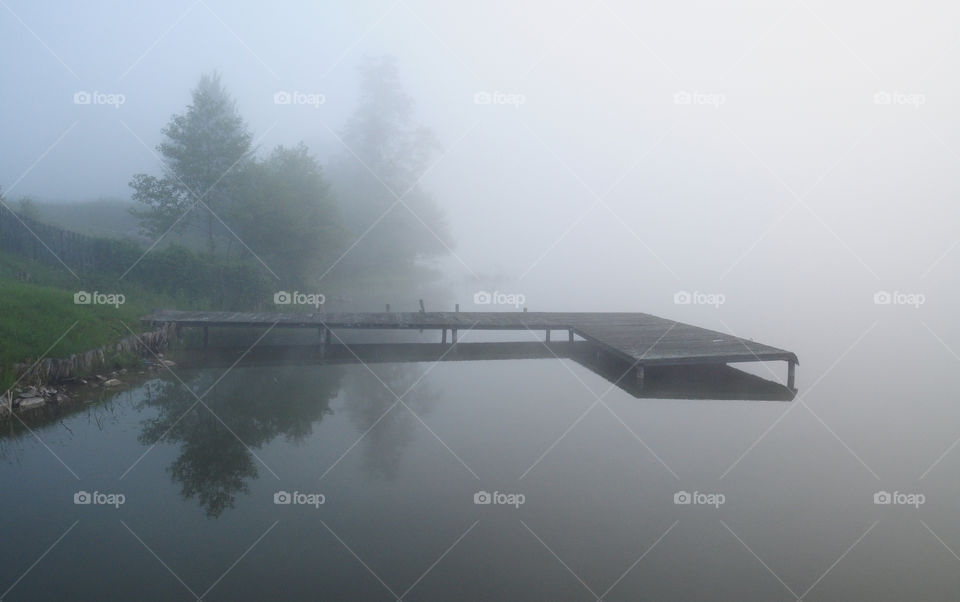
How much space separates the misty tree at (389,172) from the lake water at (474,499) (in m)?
27.7

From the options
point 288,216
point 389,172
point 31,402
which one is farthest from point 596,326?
point 389,172

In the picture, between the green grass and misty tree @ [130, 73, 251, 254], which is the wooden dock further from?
misty tree @ [130, 73, 251, 254]

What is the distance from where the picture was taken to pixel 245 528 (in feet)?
26.8

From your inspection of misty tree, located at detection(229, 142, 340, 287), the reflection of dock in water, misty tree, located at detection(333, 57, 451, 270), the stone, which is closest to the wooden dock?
the reflection of dock in water

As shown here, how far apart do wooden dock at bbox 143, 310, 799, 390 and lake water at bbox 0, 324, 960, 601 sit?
181cm

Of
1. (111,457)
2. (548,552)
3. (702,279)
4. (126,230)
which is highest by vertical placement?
(126,230)

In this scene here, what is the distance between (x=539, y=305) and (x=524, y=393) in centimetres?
1851

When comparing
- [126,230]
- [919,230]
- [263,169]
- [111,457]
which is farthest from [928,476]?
[919,230]

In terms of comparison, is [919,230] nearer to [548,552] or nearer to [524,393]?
[524,393]

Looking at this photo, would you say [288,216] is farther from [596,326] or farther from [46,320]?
[596,326]

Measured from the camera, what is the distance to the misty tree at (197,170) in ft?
92.2

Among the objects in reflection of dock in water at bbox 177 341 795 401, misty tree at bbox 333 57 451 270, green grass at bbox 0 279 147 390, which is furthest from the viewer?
misty tree at bbox 333 57 451 270

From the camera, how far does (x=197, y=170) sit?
28.6 metres

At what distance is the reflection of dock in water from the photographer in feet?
51.5
